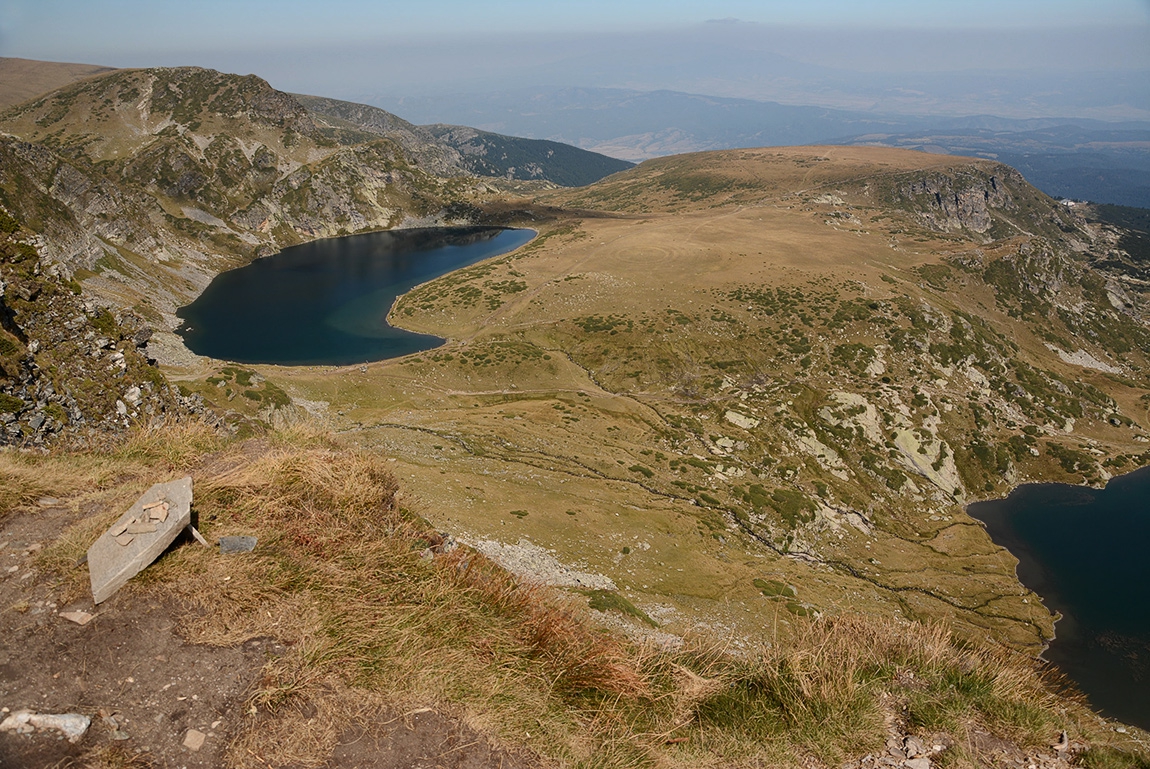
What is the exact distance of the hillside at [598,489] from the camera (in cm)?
750

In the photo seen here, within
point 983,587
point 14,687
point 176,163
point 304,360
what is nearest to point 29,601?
point 14,687

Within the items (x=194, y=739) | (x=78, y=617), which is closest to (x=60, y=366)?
(x=78, y=617)

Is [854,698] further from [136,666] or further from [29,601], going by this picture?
[29,601]

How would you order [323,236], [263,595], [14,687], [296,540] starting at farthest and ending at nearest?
[323,236], [296,540], [263,595], [14,687]

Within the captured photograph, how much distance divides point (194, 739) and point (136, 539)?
349cm

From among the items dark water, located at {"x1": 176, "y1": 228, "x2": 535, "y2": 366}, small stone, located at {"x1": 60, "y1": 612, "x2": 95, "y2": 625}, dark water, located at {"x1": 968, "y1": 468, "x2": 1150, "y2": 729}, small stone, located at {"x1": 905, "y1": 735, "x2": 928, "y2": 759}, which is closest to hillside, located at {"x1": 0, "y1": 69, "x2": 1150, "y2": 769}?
small stone, located at {"x1": 905, "y1": 735, "x2": 928, "y2": 759}

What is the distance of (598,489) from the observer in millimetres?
42406

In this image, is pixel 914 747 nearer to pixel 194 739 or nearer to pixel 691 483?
pixel 194 739

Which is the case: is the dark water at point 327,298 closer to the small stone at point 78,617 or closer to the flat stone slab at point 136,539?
the flat stone slab at point 136,539

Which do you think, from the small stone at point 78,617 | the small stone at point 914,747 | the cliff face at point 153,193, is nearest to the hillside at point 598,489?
the small stone at point 914,747

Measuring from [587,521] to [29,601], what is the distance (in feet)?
98.8

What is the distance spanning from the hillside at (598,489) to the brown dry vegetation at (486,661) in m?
0.06

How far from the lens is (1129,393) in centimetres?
10469

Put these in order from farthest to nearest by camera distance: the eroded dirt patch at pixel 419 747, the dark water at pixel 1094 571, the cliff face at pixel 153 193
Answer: the cliff face at pixel 153 193 < the dark water at pixel 1094 571 < the eroded dirt patch at pixel 419 747
